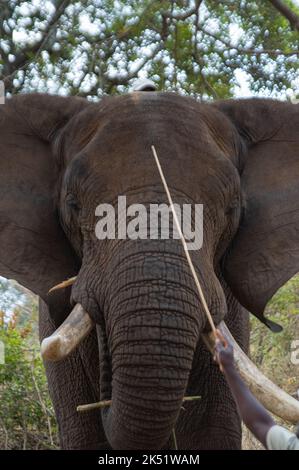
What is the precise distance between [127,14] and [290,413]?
591 centimetres

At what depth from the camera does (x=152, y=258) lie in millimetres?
3771

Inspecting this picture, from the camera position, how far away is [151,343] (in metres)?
3.68

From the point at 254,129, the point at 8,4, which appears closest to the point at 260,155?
the point at 254,129

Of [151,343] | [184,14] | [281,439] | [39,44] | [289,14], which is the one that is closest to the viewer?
[281,439]

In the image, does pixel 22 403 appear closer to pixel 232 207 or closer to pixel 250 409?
pixel 232 207

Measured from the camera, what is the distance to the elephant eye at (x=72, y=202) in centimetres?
439

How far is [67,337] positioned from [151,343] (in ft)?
1.17

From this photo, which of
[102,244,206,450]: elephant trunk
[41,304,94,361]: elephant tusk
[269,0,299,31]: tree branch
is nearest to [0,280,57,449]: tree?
[41,304,94,361]: elephant tusk

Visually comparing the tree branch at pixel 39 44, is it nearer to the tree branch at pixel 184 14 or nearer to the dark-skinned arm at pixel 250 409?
the tree branch at pixel 184 14

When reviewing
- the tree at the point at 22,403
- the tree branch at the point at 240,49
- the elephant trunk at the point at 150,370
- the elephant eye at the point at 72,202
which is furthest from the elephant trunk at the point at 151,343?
the tree branch at the point at 240,49

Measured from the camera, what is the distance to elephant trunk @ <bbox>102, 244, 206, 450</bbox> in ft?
12.1

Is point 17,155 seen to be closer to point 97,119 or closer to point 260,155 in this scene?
point 97,119

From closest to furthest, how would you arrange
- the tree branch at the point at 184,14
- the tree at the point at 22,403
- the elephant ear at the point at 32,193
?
1. the elephant ear at the point at 32,193
2. the tree at the point at 22,403
3. the tree branch at the point at 184,14

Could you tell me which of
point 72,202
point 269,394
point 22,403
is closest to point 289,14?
point 22,403
